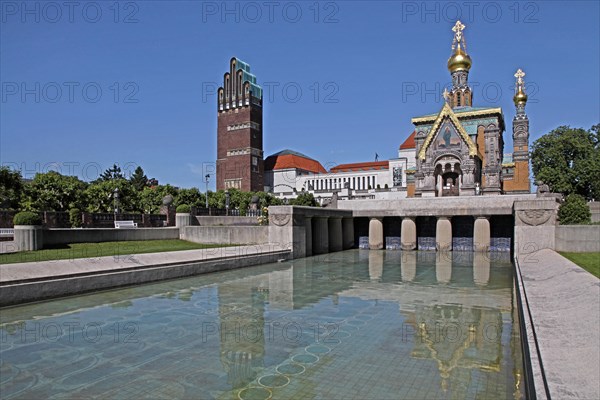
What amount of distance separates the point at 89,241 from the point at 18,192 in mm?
15991

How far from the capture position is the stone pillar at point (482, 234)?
29719 mm

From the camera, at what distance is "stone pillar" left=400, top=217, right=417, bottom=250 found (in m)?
32.8

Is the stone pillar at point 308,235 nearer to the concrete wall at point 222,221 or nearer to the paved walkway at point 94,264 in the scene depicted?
the paved walkway at point 94,264

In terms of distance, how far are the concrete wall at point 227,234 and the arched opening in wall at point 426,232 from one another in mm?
14188

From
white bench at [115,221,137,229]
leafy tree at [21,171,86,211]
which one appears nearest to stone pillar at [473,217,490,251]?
white bench at [115,221,137,229]

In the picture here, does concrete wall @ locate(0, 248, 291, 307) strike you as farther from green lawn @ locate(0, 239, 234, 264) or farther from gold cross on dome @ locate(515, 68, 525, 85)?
gold cross on dome @ locate(515, 68, 525, 85)

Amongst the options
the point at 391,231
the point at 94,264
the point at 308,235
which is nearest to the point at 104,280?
the point at 94,264

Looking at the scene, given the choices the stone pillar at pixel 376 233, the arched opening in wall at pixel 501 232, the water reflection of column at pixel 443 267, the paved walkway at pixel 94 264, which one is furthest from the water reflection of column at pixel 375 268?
the arched opening in wall at pixel 501 232

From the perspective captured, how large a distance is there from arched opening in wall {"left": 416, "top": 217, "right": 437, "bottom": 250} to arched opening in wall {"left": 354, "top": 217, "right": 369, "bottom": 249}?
444 centimetres

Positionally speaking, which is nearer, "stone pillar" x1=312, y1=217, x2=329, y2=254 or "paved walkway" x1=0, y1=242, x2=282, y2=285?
"paved walkway" x1=0, y1=242, x2=282, y2=285

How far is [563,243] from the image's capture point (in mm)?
19969

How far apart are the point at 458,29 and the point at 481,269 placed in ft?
181

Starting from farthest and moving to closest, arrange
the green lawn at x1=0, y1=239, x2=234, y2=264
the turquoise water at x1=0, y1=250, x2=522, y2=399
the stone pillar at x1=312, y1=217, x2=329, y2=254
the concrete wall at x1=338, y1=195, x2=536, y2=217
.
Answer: the stone pillar at x1=312, y1=217, x2=329, y2=254, the concrete wall at x1=338, y1=195, x2=536, y2=217, the green lawn at x1=0, y1=239, x2=234, y2=264, the turquoise water at x1=0, y1=250, x2=522, y2=399

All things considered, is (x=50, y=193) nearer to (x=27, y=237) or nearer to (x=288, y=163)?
(x=27, y=237)
